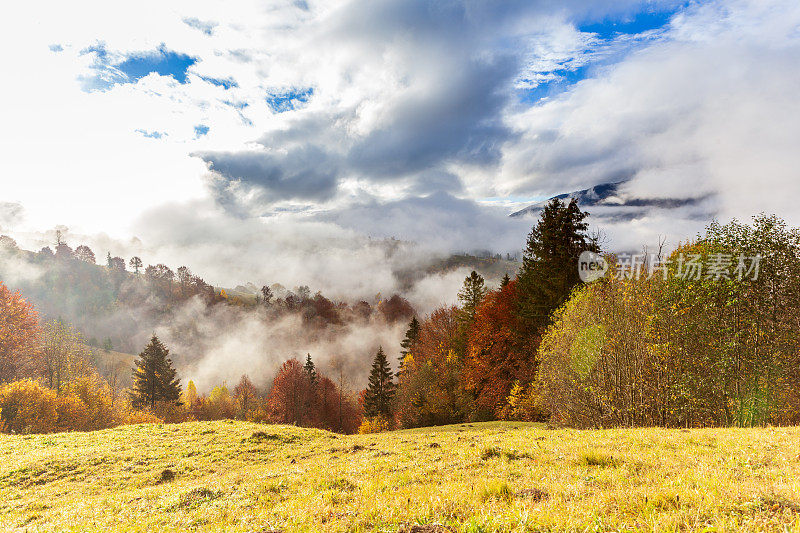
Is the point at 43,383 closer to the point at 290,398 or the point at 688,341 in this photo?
the point at 290,398

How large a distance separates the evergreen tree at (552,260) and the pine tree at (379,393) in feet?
145

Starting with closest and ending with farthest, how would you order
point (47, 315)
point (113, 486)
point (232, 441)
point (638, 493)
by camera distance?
point (638, 493) → point (113, 486) → point (232, 441) → point (47, 315)

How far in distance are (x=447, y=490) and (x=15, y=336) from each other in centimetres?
7651

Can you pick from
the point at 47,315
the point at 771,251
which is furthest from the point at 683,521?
the point at 47,315

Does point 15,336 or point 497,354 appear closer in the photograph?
point 497,354

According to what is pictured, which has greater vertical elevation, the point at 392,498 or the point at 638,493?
the point at 638,493

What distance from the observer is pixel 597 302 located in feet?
93.2

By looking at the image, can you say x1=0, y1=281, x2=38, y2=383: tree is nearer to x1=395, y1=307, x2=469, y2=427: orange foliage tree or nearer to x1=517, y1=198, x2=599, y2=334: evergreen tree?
x1=395, y1=307, x2=469, y2=427: orange foliage tree

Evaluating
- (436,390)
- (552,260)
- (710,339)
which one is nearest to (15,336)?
(436,390)

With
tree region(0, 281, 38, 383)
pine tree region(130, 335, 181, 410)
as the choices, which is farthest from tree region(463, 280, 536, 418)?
tree region(0, 281, 38, 383)

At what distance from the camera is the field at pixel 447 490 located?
19.3ft

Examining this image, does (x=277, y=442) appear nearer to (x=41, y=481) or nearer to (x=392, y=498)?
(x=41, y=481)

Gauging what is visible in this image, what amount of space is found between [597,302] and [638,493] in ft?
80.5

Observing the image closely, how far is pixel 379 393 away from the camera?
80125mm
